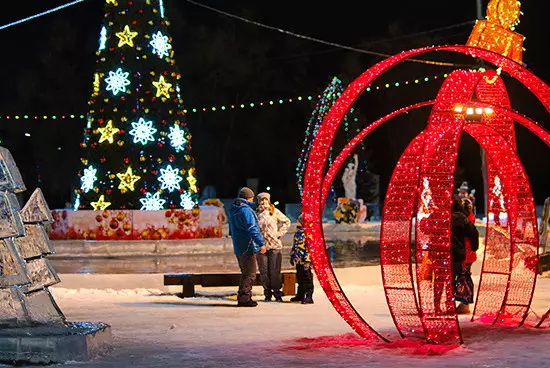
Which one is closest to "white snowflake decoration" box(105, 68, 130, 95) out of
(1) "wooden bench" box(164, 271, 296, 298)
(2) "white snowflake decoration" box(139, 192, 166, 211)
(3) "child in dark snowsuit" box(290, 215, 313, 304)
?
(2) "white snowflake decoration" box(139, 192, 166, 211)

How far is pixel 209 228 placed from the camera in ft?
91.6

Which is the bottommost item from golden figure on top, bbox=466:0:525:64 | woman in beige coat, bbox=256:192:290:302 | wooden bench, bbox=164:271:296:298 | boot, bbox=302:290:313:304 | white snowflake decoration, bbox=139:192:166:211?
boot, bbox=302:290:313:304

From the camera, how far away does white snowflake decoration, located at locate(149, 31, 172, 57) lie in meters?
27.1

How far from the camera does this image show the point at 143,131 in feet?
87.8

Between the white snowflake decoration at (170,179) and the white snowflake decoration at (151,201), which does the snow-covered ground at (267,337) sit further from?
the white snowflake decoration at (151,201)

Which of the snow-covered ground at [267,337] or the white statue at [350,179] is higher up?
the white statue at [350,179]

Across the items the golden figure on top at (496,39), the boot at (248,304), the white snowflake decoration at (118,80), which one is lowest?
the boot at (248,304)

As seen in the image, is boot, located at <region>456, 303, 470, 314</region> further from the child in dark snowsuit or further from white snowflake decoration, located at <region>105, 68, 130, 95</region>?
white snowflake decoration, located at <region>105, 68, 130, 95</region>

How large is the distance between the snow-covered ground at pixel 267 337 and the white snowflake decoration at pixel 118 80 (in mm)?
13002

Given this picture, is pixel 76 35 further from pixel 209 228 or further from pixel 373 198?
pixel 209 228

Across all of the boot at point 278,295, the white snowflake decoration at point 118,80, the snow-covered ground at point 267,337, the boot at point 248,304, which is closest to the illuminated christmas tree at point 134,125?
the white snowflake decoration at point 118,80

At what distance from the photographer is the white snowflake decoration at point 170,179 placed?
2670cm

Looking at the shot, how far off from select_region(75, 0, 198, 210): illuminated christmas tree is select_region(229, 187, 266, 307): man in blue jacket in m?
14.1

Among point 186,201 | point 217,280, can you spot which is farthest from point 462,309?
point 186,201
